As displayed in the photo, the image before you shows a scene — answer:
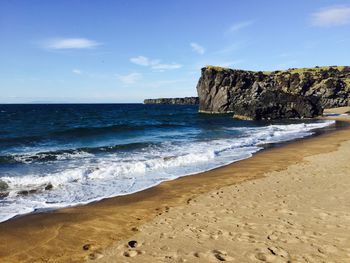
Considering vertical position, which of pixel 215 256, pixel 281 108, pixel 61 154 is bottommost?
pixel 61 154

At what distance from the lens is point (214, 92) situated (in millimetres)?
88875

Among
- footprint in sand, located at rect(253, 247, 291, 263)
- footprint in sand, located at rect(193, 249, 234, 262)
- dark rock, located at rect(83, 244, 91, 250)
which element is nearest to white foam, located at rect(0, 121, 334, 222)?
dark rock, located at rect(83, 244, 91, 250)

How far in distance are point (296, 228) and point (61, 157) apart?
1643 cm

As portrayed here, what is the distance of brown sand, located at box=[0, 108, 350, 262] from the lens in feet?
20.6

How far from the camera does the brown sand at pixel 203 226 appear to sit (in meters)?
6.27

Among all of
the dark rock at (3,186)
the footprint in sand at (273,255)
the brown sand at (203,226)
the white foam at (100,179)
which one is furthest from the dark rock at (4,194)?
the footprint in sand at (273,255)

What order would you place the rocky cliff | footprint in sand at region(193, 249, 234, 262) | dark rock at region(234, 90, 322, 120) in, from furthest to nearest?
the rocky cliff
dark rock at region(234, 90, 322, 120)
footprint in sand at region(193, 249, 234, 262)

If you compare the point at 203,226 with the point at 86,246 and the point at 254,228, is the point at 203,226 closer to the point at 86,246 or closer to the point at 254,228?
the point at 254,228

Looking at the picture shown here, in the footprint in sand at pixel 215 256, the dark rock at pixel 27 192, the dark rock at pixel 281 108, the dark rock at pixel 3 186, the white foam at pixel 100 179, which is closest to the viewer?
the footprint in sand at pixel 215 256

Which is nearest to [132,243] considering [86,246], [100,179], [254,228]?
[86,246]

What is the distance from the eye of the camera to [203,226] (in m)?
7.76

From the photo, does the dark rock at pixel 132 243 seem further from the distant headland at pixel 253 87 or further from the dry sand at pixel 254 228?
the distant headland at pixel 253 87

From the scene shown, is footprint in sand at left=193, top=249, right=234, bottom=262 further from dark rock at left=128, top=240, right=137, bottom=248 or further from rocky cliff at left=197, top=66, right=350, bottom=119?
rocky cliff at left=197, top=66, right=350, bottom=119

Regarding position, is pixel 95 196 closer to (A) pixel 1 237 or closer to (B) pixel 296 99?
(A) pixel 1 237
